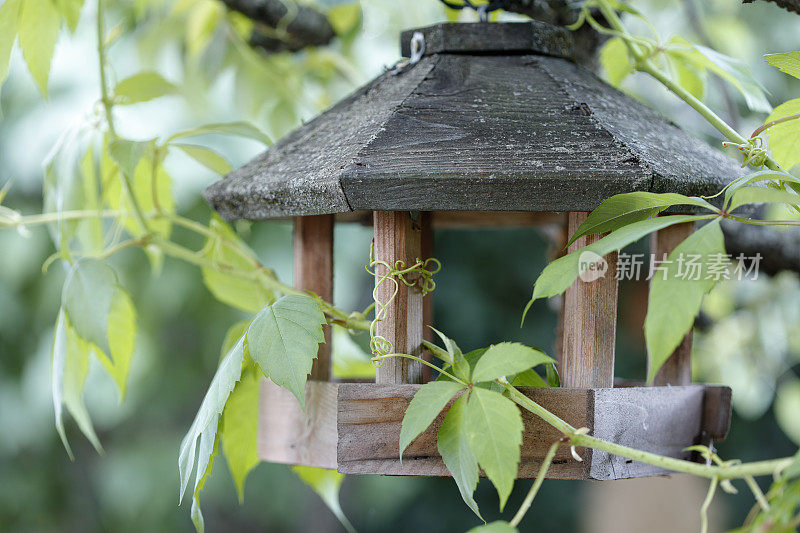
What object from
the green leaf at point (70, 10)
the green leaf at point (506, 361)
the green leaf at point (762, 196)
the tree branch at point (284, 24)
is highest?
the tree branch at point (284, 24)

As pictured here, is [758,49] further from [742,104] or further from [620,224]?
[620,224]

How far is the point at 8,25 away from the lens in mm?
590

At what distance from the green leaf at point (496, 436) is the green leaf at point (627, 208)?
0.39 ft

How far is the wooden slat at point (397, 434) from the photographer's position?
0.51m

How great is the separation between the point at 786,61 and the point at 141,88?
52cm

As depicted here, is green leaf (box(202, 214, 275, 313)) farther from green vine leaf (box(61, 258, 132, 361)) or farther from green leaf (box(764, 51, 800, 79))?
green leaf (box(764, 51, 800, 79))

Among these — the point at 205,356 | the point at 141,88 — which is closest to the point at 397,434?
the point at 141,88

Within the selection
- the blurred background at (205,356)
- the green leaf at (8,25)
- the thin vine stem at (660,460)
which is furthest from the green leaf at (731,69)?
the blurred background at (205,356)

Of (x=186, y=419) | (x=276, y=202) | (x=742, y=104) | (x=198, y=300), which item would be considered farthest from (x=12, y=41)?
(x=186, y=419)

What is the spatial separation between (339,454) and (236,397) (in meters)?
0.16

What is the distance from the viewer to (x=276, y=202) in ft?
1.79

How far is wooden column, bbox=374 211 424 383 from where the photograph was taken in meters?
0.53

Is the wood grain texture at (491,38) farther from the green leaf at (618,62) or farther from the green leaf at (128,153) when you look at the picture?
the green leaf at (128,153)

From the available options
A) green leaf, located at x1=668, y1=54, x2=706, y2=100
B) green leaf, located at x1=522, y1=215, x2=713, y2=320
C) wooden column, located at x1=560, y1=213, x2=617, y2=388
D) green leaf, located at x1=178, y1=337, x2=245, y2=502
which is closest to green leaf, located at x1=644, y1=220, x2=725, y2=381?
green leaf, located at x1=522, y1=215, x2=713, y2=320
